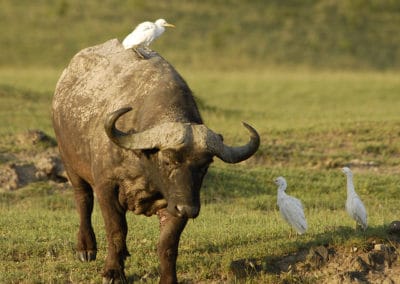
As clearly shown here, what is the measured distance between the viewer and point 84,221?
11.5 meters

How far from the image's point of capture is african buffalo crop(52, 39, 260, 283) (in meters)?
9.09

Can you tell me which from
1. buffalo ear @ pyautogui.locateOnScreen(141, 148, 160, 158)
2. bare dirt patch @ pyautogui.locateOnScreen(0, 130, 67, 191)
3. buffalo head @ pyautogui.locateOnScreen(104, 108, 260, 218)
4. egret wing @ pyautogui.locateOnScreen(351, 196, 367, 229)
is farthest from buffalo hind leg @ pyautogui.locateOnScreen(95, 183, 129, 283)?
bare dirt patch @ pyautogui.locateOnScreen(0, 130, 67, 191)

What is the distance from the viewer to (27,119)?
24125 mm

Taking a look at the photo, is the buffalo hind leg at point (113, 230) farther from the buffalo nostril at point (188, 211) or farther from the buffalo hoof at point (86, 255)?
the buffalo nostril at point (188, 211)

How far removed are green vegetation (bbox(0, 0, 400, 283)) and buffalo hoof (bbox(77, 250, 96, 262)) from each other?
12 cm

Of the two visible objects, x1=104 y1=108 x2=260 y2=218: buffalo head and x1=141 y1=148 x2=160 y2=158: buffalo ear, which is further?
x1=141 y1=148 x2=160 y2=158: buffalo ear

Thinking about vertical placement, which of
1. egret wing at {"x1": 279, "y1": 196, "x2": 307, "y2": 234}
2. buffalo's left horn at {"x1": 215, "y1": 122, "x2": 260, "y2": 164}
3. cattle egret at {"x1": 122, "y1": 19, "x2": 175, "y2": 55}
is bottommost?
egret wing at {"x1": 279, "y1": 196, "x2": 307, "y2": 234}

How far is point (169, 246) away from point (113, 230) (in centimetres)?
79

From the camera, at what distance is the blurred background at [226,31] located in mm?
42812

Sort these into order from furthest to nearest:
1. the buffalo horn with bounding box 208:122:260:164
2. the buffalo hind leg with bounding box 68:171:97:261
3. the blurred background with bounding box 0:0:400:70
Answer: the blurred background with bounding box 0:0:400:70 → the buffalo hind leg with bounding box 68:171:97:261 → the buffalo horn with bounding box 208:122:260:164

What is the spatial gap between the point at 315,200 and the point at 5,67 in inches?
1033

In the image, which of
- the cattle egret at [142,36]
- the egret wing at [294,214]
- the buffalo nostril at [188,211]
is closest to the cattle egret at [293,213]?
the egret wing at [294,214]

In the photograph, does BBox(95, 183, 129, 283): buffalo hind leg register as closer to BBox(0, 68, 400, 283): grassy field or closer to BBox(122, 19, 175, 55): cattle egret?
BBox(0, 68, 400, 283): grassy field

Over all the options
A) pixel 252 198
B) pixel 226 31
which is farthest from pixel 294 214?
pixel 226 31
